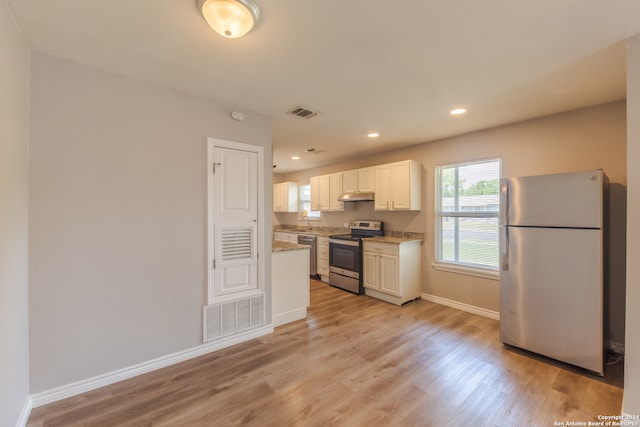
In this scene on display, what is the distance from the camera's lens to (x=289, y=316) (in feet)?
10.9

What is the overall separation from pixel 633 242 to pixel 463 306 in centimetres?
233

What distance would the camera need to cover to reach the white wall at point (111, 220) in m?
1.90

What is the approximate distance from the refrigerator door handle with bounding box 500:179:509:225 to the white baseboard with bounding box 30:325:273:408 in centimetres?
277

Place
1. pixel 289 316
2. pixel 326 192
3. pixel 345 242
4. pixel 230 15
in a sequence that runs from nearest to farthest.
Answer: pixel 230 15 → pixel 289 316 → pixel 345 242 → pixel 326 192

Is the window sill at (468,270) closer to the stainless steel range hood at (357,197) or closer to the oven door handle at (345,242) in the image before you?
the oven door handle at (345,242)

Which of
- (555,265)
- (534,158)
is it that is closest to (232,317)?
(555,265)

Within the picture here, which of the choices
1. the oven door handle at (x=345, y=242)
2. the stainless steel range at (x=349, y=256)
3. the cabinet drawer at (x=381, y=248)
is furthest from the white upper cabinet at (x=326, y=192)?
the cabinet drawer at (x=381, y=248)

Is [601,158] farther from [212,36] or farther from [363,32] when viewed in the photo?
[212,36]

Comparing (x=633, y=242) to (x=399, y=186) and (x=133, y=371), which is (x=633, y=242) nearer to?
(x=399, y=186)

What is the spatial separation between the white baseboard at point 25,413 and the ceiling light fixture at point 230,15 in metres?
2.65

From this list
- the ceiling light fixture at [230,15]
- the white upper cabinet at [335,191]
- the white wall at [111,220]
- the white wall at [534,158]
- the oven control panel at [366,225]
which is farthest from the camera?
the white upper cabinet at [335,191]

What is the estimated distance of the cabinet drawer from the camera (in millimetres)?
3951

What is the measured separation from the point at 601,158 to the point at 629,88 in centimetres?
134

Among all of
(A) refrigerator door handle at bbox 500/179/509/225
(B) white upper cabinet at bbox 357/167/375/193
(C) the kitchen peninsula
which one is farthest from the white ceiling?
(B) white upper cabinet at bbox 357/167/375/193
